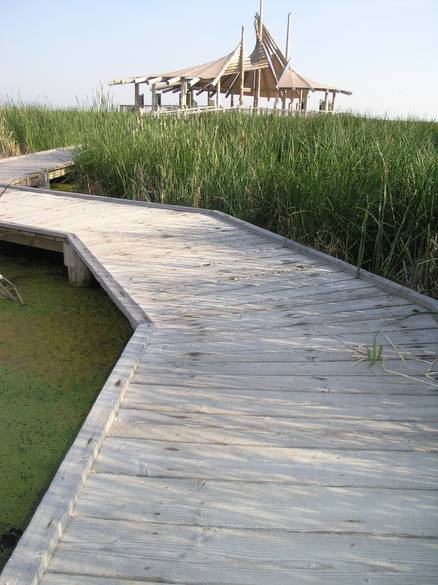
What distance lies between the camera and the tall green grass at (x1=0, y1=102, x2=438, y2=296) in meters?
2.53

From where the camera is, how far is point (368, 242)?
2.90 meters

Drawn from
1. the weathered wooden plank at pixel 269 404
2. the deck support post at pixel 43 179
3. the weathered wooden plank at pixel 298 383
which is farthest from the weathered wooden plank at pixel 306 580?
the deck support post at pixel 43 179

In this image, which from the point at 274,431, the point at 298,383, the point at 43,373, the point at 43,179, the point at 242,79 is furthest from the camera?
the point at 242,79

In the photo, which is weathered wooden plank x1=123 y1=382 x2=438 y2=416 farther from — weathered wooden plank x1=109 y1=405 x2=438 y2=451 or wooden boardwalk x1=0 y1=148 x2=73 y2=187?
wooden boardwalk x1=0 y1=148 x2=73 y2=187

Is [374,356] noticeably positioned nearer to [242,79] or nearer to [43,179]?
[43,179]

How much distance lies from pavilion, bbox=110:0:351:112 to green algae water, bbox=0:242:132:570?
949 centimetres

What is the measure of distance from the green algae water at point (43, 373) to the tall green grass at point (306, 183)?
1.34 m

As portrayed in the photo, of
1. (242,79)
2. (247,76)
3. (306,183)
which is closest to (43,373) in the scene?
(306,183)

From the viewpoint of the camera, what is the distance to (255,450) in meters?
1.19

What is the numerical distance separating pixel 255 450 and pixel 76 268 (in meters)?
2.10

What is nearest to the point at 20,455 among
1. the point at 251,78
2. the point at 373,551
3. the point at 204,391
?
the point at 204,391

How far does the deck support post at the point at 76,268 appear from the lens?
116 inches

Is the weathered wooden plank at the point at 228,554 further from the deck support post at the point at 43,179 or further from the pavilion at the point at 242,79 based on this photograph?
the pavilion at the point at 242,79

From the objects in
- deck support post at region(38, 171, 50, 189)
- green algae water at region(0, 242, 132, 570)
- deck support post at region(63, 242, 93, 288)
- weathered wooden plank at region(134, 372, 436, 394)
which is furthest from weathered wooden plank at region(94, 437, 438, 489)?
deck support post at region(38, 171, 50, 189)
